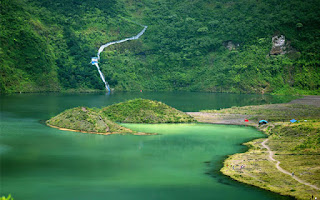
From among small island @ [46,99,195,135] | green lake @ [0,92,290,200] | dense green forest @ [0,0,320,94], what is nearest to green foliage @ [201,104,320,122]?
green lake @ [0,92,290,200]

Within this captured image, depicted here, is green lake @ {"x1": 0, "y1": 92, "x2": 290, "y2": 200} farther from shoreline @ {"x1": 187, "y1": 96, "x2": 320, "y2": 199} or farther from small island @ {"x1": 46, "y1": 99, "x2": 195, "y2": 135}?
small island @ {"x1": 46, "y1": 99, "x2": 195, "y2": 135}

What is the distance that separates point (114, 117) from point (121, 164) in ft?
56.3

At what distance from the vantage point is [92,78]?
298ft

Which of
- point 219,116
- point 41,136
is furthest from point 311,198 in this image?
point 219,116

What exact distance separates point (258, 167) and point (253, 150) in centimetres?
509

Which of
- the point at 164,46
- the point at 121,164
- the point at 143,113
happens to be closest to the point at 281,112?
the point at 143,113

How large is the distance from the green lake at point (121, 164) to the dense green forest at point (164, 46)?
168ft

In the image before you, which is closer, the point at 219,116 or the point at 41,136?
the point at 41,136

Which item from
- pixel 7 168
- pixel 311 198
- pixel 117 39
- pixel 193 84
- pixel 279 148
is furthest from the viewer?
pixel 117 39

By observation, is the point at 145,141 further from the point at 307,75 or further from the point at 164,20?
Answer: the point at 164,20

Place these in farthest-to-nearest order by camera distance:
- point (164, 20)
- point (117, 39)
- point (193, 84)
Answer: point (164, 20)
point (117, 39)
point (193, 84)

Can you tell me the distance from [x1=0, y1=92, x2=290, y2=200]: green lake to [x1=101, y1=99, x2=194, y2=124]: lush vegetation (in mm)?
3412

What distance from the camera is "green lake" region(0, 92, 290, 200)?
59.0ft

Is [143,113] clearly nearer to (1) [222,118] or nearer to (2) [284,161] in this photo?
(1) [222,118]
